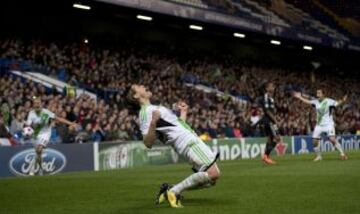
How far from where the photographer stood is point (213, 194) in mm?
10648

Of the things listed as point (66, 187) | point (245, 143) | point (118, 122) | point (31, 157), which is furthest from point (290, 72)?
point (66, 187)

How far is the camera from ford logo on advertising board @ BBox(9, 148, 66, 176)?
18547 millimetres

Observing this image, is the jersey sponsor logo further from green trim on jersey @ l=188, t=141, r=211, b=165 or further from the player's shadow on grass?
green trim on jersey @ l=188, t=141, r=211, b=165

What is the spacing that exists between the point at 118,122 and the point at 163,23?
48.7 ft

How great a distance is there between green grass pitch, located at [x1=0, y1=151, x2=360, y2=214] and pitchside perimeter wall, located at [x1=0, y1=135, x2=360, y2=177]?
302 centimetres

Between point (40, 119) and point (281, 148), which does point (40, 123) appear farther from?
point (281, 148)

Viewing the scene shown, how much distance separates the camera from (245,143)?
27.6 meters

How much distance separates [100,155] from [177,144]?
40.2 ft

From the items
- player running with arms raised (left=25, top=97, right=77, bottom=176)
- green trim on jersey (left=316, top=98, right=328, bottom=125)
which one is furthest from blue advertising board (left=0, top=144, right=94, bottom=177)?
green trim on jersey (left=316, top=98, right=328, bottom=125)

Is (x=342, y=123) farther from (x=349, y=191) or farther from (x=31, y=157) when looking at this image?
(x=349, y=191)

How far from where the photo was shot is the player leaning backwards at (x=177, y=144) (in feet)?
29.1

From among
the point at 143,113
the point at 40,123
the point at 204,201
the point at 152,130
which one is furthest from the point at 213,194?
the point at 40,123

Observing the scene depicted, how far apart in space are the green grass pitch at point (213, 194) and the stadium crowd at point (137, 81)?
6.50 meters

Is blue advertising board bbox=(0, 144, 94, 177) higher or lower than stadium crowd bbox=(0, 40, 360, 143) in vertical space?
lower
